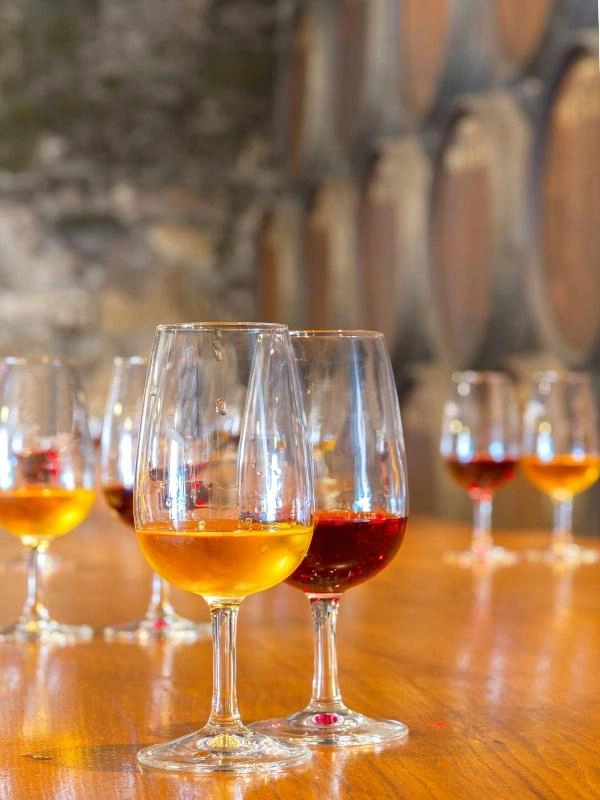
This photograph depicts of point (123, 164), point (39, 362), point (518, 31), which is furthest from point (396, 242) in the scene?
point (39, 362)

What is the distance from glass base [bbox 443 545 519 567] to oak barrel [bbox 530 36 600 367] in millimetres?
878

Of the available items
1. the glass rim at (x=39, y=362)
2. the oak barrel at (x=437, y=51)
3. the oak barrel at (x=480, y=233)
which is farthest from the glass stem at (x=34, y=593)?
the oak barrel at (x=437, y=51)

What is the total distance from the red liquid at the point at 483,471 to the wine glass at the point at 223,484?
49.7 inches

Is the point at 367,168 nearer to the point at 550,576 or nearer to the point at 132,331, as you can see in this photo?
the point at 132,331

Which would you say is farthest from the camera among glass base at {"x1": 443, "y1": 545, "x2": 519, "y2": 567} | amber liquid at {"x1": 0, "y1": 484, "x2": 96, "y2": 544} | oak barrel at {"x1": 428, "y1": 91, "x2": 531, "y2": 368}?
oak barrel at {"x1": 428, "y1": 91, "x2": 531, "y2": 368}

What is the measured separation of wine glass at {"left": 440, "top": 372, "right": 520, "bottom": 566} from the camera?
2.02m

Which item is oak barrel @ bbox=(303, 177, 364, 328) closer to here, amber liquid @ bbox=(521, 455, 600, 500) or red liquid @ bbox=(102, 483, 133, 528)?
amber liquid @ bbox=(521, 455, 600, 500)

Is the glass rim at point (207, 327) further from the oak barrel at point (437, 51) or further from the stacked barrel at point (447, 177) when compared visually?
the oak barrel at point (437, 51)

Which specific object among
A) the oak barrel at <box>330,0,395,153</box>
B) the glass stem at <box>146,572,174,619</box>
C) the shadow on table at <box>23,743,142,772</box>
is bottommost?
the shadow on table at <box>23,743,142,772</box>

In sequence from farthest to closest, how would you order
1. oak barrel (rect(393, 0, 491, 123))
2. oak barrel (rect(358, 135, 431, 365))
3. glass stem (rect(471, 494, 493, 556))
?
oak barrel (rect(358, 135, 431, 365)), oak barrel (rect(393, 0, 491, 123)), glass stem (rect(471, 494, 493, 556))

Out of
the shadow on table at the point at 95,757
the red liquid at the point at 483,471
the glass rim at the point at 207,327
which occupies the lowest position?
the shadow on table at the point at 95,757

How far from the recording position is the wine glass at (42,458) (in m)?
1.20

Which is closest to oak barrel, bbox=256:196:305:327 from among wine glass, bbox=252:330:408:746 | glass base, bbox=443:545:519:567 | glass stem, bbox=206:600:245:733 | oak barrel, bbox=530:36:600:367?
oak barrel, bbox=530:36:600:367

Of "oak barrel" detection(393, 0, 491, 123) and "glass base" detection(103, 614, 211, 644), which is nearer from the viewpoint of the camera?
"glass base" detection(103, 614, 211, 644)
